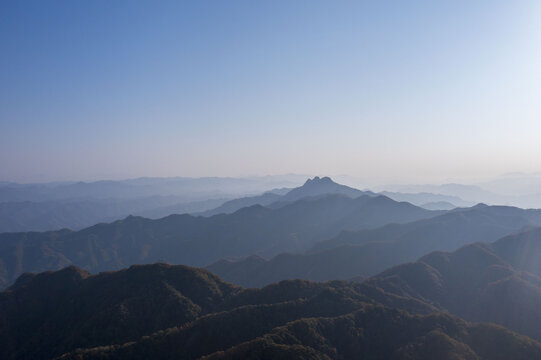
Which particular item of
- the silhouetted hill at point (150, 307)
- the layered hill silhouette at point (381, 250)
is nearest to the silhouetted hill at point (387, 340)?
the silhouetted hill at point (150, 307)

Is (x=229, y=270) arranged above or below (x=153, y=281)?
below

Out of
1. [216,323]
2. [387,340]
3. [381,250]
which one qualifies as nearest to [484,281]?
[381,250]

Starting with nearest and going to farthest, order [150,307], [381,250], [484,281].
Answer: [150,307]
[484,281]
[381,250]

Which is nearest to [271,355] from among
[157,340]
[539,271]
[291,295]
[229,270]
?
[157,340]

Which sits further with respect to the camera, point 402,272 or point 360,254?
point 360,254

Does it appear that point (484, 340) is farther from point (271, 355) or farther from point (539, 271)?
point (539, 271)

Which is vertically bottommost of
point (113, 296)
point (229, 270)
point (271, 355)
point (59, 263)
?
point (59, 263)

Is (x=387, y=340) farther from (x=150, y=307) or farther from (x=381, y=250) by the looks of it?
(x=381, y=250)

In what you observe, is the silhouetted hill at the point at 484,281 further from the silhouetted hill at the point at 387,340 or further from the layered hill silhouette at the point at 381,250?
the layered hill silhouette at the point at 381,250
